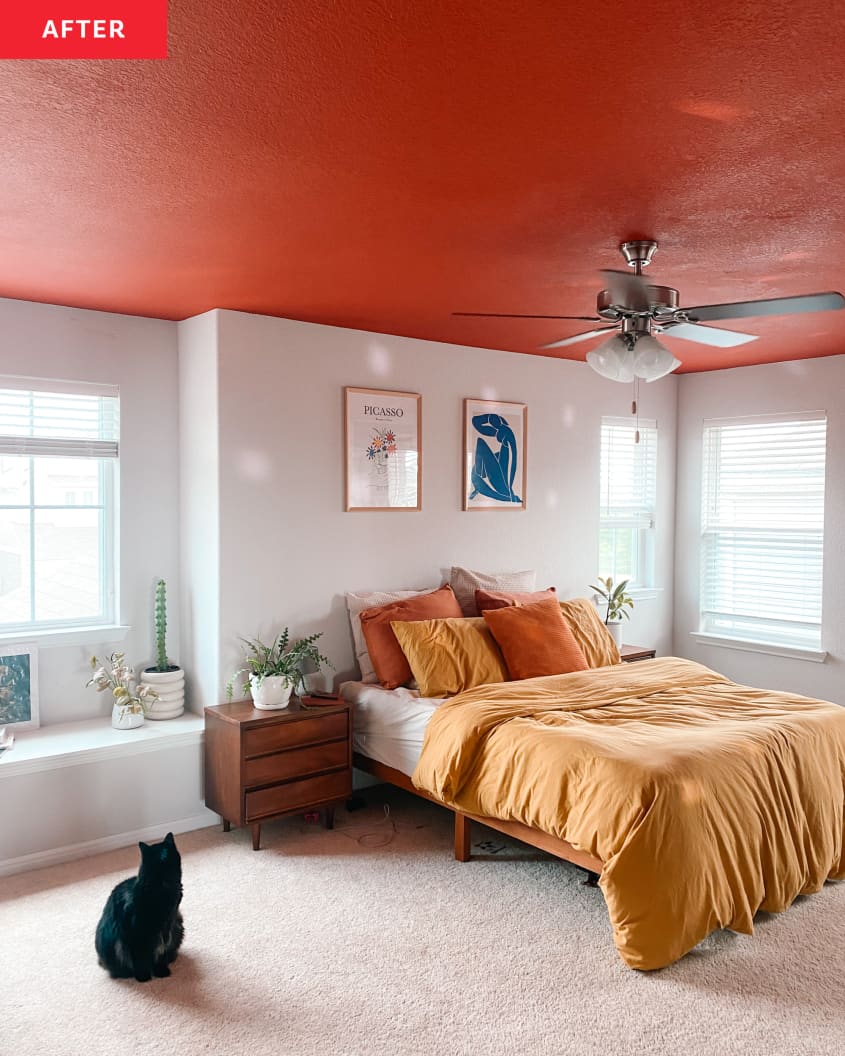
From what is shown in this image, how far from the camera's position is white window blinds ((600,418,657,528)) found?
5.98 meters

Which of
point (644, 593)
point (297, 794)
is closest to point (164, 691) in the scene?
point (297, 794)

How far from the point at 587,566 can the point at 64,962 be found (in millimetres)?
3859

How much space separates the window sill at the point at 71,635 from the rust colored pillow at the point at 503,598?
185cm

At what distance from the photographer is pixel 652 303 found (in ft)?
10.3

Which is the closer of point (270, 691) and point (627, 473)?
point (270, 691)

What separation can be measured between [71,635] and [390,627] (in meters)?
1.55

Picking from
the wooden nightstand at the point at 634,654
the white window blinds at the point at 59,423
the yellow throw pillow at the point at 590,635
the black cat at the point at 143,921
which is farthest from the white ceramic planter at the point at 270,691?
the wooden nightstand at the point at 634,654

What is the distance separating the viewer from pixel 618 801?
3023 millimetres

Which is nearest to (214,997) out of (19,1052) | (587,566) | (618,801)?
(19,1052)

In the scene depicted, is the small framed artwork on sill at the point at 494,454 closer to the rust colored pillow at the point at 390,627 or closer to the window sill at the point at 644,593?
the rust colored pillow at the point at 390,627

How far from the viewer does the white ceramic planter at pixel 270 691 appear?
408 cm

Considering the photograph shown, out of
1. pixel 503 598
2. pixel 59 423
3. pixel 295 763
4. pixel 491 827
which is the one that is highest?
pixel 59 423

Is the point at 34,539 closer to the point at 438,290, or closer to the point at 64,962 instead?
the point at 64,962

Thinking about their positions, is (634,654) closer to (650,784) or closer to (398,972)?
(650,784)
